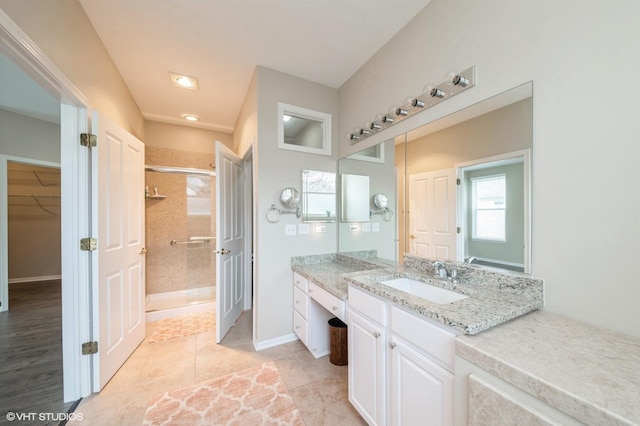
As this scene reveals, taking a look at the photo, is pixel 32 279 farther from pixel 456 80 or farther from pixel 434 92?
pixel 456 80

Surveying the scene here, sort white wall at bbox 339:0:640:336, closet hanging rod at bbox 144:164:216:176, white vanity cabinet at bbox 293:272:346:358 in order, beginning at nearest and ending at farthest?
1. white wall at bbox 339:0:640:336
2. white vanity cabinet at bbox 293:272:346:358
3. closet hanging rod at bbox 144:164:216:176

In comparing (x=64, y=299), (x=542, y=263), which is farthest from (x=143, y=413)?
(x=542, y=263)

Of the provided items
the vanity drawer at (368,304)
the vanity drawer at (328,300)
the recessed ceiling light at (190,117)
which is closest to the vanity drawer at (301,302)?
the vanity drawer at (328,300)

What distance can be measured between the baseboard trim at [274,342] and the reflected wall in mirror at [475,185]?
4.96ft

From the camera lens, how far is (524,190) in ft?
3.96

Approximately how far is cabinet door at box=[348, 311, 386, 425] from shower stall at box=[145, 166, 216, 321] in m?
2.56

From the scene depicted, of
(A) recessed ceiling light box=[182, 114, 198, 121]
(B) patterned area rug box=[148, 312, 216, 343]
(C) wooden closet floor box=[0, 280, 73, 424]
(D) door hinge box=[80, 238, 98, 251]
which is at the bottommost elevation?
(B) patterned area rug box=[148, 312, 216, 343]

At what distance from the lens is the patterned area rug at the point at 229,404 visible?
152 cm

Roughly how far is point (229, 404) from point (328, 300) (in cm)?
97

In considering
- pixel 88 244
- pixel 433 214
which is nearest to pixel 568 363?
pixel 433 214

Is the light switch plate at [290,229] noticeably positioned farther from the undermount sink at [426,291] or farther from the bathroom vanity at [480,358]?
the undermount sink at [426,291]

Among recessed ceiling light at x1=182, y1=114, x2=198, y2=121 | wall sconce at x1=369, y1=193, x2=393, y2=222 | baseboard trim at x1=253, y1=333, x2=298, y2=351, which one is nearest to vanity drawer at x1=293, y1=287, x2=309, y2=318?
baseboard trim at x1=253, y1=333, x2=298, y2=351

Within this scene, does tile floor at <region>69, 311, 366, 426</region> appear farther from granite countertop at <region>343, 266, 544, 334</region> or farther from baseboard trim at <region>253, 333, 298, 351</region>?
granite countertop at <region>343, 266, 544, 334</region>

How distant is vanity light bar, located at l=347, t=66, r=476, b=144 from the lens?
1.39m
